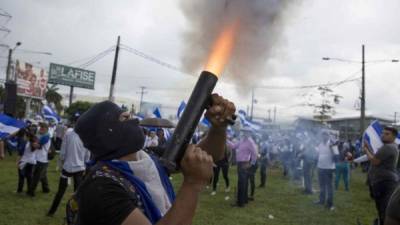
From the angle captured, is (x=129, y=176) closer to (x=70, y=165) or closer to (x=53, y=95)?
(x=70, y=165)

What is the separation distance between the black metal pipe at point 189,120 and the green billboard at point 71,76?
49783 mm

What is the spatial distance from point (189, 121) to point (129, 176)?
0.46 m

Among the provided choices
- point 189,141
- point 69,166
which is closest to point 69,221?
point 189,141

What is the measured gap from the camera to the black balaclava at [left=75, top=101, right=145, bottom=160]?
91.7 inches

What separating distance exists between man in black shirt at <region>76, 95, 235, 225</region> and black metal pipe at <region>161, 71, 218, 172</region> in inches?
2.8

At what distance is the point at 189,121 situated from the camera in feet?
7.66

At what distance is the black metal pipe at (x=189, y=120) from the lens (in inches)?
88.2

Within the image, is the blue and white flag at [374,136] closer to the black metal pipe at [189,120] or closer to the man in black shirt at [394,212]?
the man in black shirt at [394,212]

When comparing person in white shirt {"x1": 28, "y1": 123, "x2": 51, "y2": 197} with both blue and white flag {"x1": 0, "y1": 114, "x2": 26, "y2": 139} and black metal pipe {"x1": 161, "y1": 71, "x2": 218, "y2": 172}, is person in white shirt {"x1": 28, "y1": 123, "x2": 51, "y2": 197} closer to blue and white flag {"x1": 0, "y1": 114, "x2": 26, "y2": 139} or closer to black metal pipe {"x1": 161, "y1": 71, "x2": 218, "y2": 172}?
blue and white flag {"x1": 0, "y1": 114, "x2": 26, "y2": 139}

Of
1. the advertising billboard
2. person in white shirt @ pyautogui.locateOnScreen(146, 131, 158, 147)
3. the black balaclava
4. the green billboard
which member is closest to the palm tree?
the green billboard

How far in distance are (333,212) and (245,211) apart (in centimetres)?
247

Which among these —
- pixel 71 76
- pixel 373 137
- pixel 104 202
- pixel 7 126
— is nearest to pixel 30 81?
pixel 71 76

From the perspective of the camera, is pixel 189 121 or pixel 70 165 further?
pixel 70 165

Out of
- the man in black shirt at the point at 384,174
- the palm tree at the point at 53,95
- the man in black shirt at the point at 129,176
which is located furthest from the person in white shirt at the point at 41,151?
the palm tree at the point at 53,95
